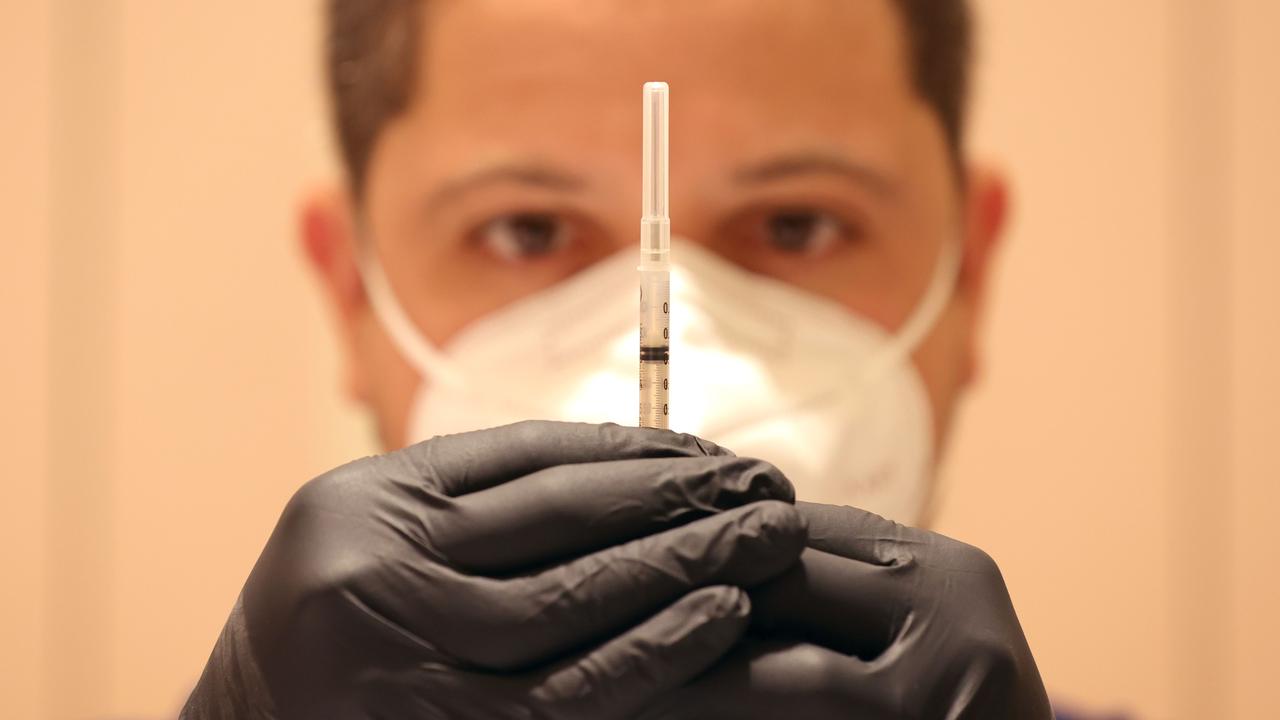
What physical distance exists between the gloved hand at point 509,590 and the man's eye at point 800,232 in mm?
532

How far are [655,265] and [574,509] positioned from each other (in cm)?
18

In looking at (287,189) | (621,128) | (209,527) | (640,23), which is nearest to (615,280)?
(621,128)

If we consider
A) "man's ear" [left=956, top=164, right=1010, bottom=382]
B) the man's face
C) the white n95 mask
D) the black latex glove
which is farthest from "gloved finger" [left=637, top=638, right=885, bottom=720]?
"man's ear" [left=956, top=164, right=1010, bottom=382]

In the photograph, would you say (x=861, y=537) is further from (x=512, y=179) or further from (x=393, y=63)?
(x=393, y=63)

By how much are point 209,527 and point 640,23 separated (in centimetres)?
122

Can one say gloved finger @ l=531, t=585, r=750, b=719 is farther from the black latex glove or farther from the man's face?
the man's face

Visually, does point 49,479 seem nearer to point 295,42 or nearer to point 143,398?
point 143,398

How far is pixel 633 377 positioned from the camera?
1001mm

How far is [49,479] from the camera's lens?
1852 millimetres

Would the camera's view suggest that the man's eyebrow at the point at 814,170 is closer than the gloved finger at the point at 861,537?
No

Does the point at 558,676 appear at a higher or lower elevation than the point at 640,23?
lower

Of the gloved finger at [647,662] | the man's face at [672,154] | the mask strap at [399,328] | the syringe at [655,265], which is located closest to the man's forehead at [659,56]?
the man's face at [672,154]

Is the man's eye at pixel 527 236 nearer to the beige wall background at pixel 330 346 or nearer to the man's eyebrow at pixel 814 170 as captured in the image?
the man's eyebrow at pixel 814 170

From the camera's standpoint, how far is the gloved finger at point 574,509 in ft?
2.13
